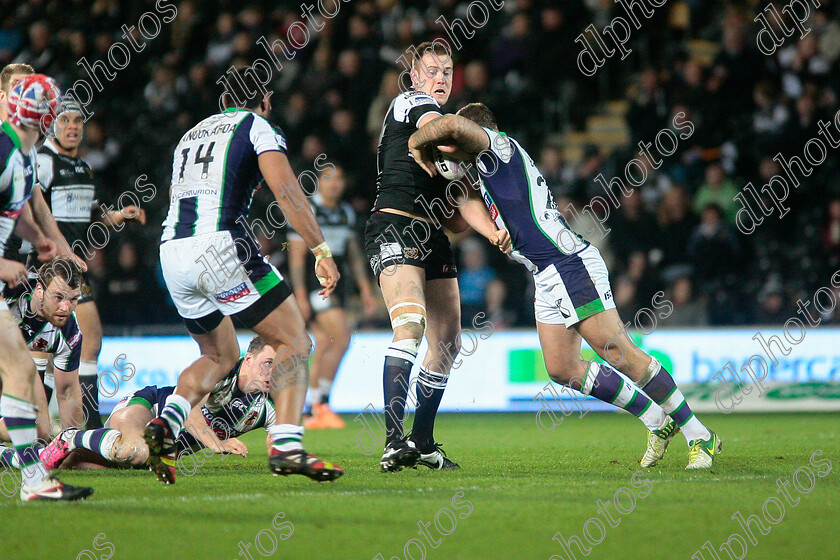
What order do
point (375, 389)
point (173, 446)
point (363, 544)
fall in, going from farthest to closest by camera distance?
1. point (375, 389)
2. point (173, 446)
3. point (363, 544)

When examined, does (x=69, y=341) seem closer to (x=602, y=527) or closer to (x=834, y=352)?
(x=602, y=527)

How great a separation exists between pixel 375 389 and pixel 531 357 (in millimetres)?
1893

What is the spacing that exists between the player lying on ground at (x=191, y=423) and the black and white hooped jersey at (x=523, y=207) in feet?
5.48

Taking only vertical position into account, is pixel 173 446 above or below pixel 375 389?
above

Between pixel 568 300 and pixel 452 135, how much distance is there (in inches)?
47.7

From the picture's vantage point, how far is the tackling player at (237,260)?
5.12 metres

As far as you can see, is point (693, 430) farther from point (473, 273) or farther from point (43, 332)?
point (473, 273)

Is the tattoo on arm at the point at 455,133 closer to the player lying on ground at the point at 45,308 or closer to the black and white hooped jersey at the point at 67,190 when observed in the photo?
A: the player lying on ground at the point at 45,308

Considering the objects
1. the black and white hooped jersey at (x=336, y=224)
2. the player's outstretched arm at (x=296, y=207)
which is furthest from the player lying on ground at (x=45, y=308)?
the black and white hooped jersey at (x=336, y=224)

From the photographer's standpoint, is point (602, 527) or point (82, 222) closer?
point (602, 527)

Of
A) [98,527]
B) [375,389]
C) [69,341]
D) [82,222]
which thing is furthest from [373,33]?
[98,527]

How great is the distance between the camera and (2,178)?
466 cm

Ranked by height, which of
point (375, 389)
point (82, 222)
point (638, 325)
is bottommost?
point (375, 389)

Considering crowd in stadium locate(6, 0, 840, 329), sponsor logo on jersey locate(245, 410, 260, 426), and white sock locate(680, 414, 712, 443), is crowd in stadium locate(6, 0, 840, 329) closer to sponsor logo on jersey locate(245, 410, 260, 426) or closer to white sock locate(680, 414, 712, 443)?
white sock locate(680, 414, 712, 443)
